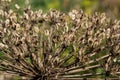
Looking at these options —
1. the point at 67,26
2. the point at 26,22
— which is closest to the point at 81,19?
the point at 67,26

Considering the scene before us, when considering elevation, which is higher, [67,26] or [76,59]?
[67,26]

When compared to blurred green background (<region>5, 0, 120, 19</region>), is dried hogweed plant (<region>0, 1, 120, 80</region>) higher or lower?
lower

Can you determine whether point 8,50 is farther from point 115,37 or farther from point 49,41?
point 115,37

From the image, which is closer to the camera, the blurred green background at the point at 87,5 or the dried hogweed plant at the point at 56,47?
the dried hogweed plant at the point at 56,47

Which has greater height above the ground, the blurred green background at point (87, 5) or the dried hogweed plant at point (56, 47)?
the blurred green background at point (87, 5)

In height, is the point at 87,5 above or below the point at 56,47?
above

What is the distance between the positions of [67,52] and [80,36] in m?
0.40

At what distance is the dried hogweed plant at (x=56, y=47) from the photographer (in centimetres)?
662

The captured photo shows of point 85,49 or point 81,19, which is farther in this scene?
point 81,19

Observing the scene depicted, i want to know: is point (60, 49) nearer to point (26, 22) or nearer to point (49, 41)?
point (49, 41)

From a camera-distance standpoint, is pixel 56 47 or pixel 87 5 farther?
pixel 87 5

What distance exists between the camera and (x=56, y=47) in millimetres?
6738

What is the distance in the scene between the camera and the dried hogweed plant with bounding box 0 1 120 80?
6625 mm

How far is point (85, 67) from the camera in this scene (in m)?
6.88
